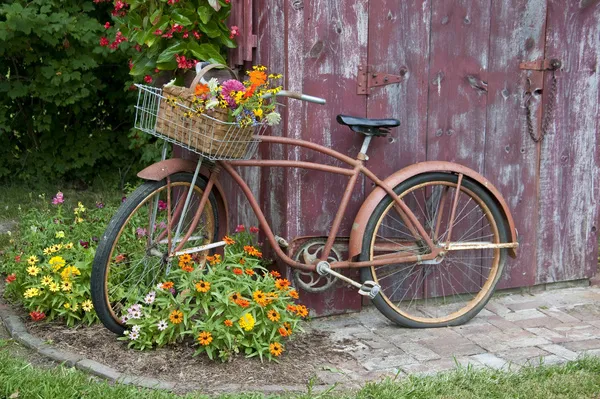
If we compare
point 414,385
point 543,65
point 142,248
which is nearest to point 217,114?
point 142,248

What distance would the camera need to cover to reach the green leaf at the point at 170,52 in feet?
15.5

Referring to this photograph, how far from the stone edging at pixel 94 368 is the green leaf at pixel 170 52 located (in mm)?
1665

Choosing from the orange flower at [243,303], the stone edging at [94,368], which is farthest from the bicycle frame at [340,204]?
the stone edging at [94,368]

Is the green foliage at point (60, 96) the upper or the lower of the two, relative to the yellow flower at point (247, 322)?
upper

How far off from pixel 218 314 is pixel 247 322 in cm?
16

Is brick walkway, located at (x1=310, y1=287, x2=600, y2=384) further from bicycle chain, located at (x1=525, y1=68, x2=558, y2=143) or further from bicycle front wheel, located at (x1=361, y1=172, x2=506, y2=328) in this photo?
bicycle chain, located at (x1=525, y1=68, x2=558, y2=143)

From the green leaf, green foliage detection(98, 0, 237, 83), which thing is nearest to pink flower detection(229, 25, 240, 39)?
green foliage detection(98, 0, 237, 83)

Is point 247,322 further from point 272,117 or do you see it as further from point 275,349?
point 272,117

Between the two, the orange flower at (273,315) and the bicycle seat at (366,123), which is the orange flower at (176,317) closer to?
the orange flower at (273,315)

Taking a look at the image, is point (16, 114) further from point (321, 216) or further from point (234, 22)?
point (321, 216)

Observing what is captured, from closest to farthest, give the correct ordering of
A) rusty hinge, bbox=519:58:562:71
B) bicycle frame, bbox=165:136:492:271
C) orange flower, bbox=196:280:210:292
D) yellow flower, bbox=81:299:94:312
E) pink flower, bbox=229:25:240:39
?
orange flower, bbox=196:280:210:292
bicycle frame, bbox=165:136:492:271
yellow flower, bbox=81:299:94:312
pink flower, bbox=229:25:240:39
rusty hinge, bbox=519:58:562:71

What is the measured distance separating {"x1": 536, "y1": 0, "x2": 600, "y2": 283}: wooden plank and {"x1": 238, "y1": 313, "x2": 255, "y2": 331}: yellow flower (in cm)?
215

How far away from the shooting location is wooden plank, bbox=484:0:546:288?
4801 millimetres

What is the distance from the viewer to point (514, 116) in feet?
16.1
